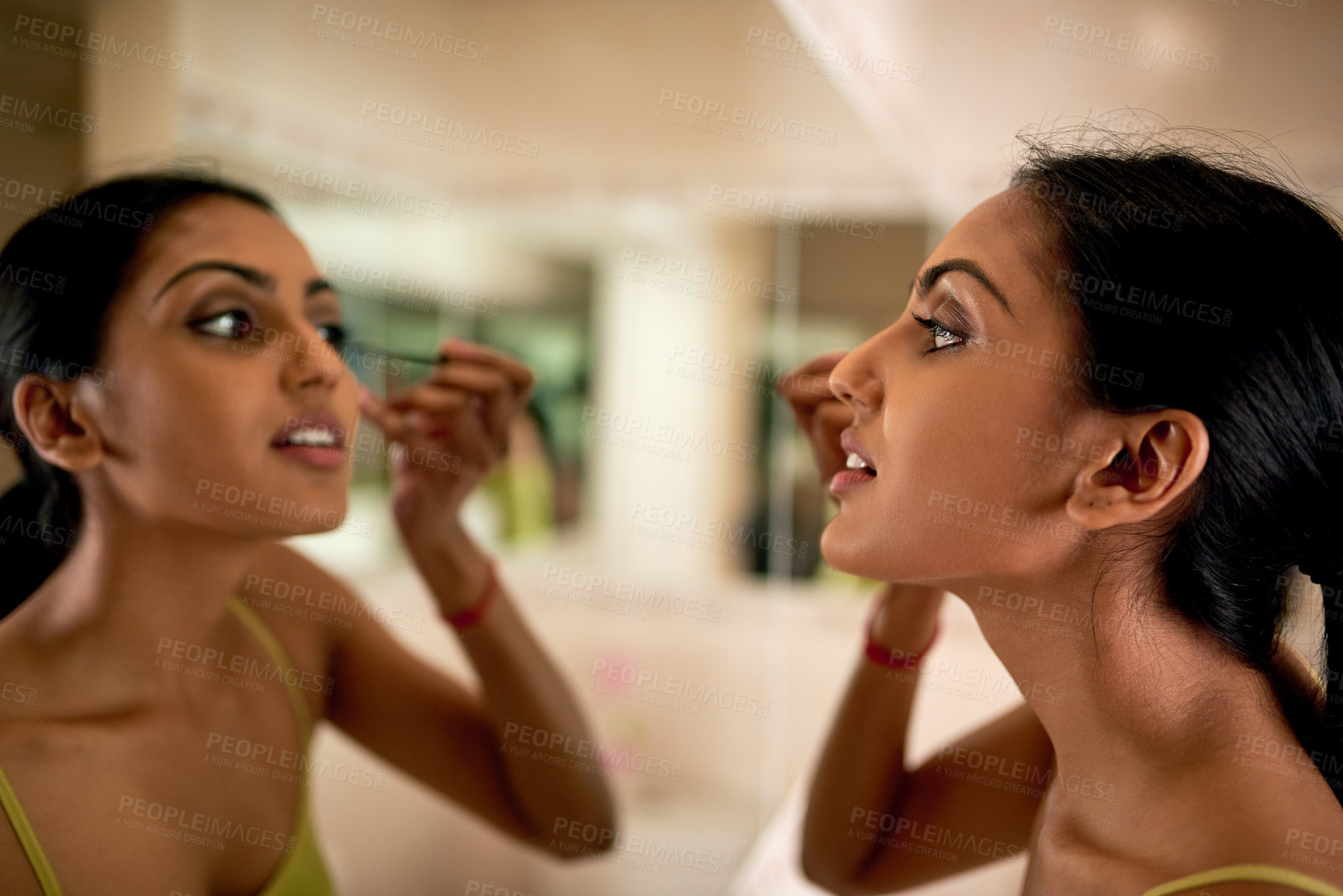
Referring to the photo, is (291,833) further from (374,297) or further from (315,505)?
(374,297)

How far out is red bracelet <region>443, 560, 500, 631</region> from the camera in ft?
2.47

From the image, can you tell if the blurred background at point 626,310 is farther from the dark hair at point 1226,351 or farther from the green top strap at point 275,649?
the green top strap at point 275,649

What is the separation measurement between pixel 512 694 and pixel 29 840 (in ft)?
1.22

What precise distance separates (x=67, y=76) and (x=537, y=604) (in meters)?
1.57

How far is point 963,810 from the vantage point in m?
0.66

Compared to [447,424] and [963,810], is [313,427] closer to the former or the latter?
[447,424]

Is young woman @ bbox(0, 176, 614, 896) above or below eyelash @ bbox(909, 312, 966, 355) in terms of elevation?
below

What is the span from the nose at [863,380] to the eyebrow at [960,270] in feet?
0.14

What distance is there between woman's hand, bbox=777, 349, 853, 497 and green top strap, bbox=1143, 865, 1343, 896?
1.08ft

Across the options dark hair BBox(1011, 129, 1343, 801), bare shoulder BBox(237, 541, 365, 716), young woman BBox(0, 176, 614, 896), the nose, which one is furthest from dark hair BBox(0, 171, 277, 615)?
dark hair BBox(1011, 129, 1343, 801)

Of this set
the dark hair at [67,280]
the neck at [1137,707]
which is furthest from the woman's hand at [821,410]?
the dark hair at [67,280]

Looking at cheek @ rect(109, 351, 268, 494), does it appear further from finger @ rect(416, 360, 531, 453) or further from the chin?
the chin

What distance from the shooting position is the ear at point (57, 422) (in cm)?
49

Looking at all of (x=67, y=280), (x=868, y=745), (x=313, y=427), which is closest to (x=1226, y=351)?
(x=868, y=745)
